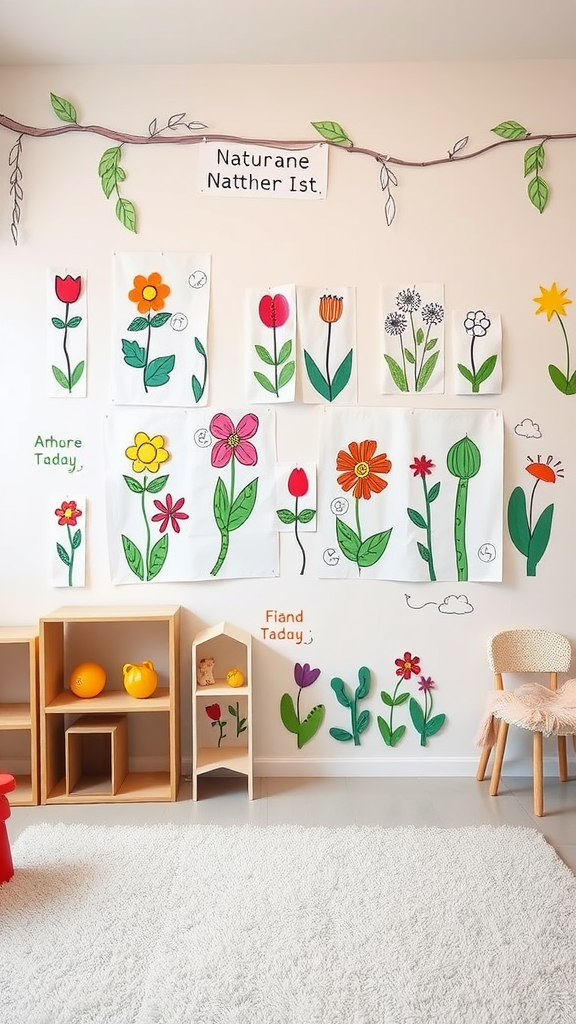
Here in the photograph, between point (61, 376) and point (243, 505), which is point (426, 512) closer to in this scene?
point (243, 505)

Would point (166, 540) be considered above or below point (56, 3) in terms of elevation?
below

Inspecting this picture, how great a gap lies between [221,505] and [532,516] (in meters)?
1.28

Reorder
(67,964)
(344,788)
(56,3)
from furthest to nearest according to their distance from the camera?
(344,788), (56,3), (67,964)

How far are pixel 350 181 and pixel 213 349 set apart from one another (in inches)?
34.8

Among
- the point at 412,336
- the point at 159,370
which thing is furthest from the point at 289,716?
the point at 412,336

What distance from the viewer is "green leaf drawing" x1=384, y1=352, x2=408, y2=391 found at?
3.26 metres

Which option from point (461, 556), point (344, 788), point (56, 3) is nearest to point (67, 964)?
point (344, 788)

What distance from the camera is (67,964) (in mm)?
1936

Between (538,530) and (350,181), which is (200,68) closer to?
(350,181)

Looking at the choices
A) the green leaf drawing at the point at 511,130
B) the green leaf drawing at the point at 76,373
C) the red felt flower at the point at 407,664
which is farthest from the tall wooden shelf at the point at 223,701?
the green leaf drawing at the point at 511,130

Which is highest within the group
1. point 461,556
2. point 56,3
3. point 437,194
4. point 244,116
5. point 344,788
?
point 56,3

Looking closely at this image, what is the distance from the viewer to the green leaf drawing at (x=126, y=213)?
127 inches

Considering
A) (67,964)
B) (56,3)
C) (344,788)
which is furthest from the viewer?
(344,788)

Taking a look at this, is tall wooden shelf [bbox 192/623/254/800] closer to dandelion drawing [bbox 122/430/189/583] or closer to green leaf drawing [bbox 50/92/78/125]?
dandelion drawing [bbox 122/430/189/583]
